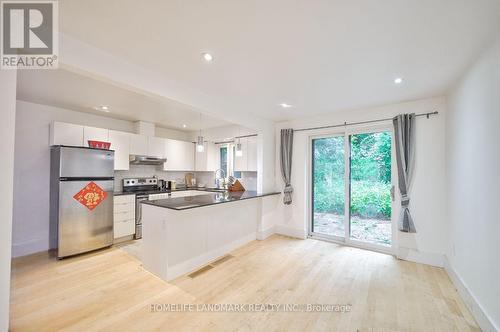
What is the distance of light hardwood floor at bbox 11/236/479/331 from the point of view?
73.5 inches

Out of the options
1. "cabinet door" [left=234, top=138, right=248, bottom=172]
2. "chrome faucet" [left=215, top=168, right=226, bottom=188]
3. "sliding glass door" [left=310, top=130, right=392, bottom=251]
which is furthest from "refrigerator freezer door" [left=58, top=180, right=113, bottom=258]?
"sliding glass door" [left=310, top=130, right=392, bottom=251]

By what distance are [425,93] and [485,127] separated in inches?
54.6

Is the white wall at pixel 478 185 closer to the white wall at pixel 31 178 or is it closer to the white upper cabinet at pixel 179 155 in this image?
the white upper cabinet at pixel 179 155

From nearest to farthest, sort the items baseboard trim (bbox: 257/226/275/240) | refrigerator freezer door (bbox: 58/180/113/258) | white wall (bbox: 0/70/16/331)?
white wall (bbox: 0/70/16/331), refrigerator freezer door (bbox: 58/180/113/258), baseboard trim (bbox: 257/226/275/240)

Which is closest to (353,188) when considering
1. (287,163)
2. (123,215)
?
(287,163)

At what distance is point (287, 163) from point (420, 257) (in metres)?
2.68

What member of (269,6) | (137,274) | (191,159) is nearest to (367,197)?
(269,6)

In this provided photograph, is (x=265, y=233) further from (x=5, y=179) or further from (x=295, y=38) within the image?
(x=5, y=179)

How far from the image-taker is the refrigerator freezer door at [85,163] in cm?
324

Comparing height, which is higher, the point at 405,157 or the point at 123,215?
the point at 405,157

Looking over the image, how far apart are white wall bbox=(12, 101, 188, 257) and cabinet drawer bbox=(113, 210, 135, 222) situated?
109 centimetres

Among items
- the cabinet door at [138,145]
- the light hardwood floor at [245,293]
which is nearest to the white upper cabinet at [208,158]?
the cabinet door at [138,145]

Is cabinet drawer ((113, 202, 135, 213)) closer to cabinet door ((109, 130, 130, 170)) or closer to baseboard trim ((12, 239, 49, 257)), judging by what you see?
cabinet door ((109, 130, 130, 170))

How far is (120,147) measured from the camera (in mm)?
4238
